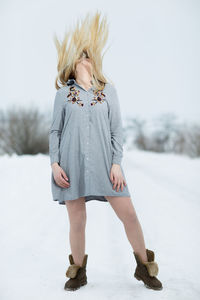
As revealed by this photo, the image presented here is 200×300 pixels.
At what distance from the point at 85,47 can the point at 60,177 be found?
0.95m

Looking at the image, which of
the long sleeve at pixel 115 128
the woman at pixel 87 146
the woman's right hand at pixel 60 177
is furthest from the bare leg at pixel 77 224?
the long sleeve at pixel 115 128

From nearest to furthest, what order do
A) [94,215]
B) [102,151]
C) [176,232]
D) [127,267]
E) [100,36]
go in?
[102,151] < [100,36] < [127,267] < [176,232] < [94,215]

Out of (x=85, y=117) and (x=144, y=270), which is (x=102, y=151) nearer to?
(x=85, y=117)

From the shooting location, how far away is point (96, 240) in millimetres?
3920

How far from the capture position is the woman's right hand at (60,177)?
242 cm

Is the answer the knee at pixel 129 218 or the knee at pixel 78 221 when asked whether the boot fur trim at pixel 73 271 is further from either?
the knee at pixel 129 218

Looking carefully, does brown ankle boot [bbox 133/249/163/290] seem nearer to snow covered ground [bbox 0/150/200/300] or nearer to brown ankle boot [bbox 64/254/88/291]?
snow covered ground [bbox 0/150/200/300]

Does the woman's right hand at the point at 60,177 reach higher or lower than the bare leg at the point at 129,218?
higher

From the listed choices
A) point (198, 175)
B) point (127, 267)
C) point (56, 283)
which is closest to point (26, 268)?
point (56, 283)

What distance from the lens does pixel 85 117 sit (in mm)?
2471

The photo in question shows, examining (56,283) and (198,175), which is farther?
(198,175)

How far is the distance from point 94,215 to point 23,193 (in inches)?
57.0

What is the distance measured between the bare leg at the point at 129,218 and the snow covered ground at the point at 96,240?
0.31 metres

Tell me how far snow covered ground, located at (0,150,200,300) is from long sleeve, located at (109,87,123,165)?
942 millimetres
